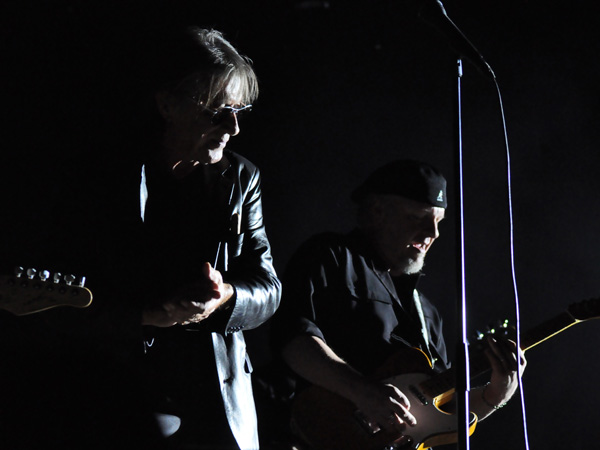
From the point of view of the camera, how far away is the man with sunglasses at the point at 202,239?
1863 millimetres

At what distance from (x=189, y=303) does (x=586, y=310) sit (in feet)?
6.47

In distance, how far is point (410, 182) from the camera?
10.3ft

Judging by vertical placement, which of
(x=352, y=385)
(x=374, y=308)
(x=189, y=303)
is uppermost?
(x=189, y=303)

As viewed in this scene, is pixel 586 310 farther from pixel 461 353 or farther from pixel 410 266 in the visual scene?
pixel 461 353

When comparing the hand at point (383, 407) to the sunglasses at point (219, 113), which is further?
the hand at point (383, 407)

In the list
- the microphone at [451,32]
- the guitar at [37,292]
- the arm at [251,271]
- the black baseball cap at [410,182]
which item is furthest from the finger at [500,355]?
the guitar at [37,292]

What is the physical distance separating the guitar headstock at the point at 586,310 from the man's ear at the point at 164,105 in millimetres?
2016

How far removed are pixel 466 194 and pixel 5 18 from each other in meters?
2.57

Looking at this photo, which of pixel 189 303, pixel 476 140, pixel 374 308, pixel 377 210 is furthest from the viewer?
pixel 476 140

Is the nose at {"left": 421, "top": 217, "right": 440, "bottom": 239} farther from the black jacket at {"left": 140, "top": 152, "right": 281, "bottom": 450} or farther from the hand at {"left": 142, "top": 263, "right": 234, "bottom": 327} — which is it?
the hand at {"left": 142, "top": 263, "right": 234, "bottom": 327}

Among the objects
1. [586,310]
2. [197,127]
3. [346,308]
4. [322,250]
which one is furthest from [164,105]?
[586,310]

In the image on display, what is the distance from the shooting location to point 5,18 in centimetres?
261

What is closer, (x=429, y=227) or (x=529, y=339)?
(x=529, y=339)

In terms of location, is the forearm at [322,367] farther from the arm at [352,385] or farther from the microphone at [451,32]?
the microphone at [451,32]
